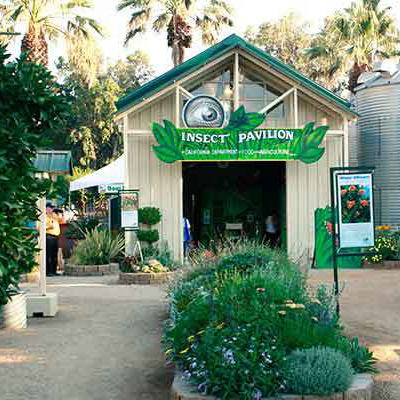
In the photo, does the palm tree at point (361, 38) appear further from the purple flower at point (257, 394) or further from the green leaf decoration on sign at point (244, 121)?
the purple flower at point (257, 394)

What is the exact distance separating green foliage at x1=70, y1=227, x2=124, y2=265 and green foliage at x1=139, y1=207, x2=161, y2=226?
1.27 metres

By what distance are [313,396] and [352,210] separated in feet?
14.3

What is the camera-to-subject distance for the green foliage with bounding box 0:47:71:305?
24.8 feet

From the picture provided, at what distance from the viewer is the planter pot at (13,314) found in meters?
→ 8.98

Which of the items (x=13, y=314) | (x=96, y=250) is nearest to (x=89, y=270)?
(x=96, y=250)

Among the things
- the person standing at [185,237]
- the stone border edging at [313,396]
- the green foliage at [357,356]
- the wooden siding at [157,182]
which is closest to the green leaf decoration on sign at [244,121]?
the wooden siding at [157,182]

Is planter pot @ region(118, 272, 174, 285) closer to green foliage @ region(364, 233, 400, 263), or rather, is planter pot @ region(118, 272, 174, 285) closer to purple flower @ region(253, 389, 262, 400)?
green foliage @ region(364, 233, 400, 263)

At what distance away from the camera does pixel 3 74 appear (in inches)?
310

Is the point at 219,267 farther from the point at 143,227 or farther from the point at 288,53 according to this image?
the point at 288,53

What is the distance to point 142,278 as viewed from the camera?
14.8 metres

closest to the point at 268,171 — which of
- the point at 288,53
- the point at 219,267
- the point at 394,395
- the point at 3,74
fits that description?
the point at 219,267

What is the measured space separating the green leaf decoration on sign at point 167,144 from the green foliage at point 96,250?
2.70m

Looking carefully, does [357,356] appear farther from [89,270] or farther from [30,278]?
[89,270]

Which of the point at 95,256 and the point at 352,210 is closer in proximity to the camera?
the point at 352,210
